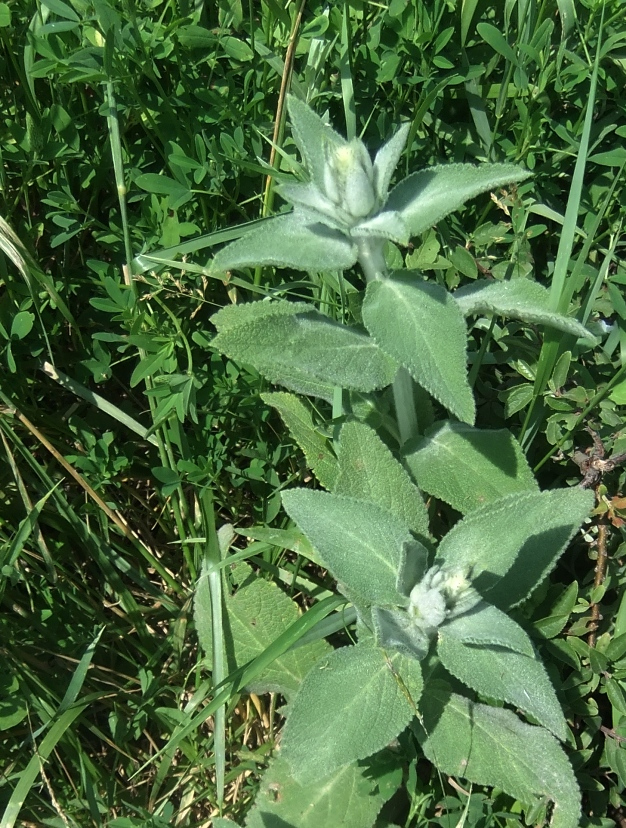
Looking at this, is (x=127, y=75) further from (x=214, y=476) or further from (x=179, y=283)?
(x=214, y=476)

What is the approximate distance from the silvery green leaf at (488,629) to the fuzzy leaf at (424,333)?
564mm

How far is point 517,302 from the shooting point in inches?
87.4

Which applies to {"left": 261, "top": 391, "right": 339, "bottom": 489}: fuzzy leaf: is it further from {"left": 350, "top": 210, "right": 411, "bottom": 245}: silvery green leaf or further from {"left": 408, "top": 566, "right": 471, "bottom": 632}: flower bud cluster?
{"left": 350, "top": 210, "right": 411, "bottom": 245}: silvery green leaf

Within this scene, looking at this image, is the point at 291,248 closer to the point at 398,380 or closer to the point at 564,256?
the point at 398,380

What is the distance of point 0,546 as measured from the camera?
281 centimetres

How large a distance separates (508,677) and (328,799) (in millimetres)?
833

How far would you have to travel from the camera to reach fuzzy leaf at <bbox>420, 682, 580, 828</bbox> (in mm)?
2303

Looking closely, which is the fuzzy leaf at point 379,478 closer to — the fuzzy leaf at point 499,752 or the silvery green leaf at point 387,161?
the fuzzy leaf at point 499,752

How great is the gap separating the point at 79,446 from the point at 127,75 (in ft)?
4.44

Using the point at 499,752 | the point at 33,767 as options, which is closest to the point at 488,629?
the point at 499,752

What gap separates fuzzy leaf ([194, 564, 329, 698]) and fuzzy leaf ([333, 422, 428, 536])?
0.60 meters

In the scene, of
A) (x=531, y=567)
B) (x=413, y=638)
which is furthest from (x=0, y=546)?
(x=531, y=567)

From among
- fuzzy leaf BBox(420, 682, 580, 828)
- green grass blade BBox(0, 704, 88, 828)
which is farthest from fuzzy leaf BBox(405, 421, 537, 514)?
green grass blade BBox(0, 704, 88, 828)

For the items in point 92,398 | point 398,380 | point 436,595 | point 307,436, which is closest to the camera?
point 436,595
